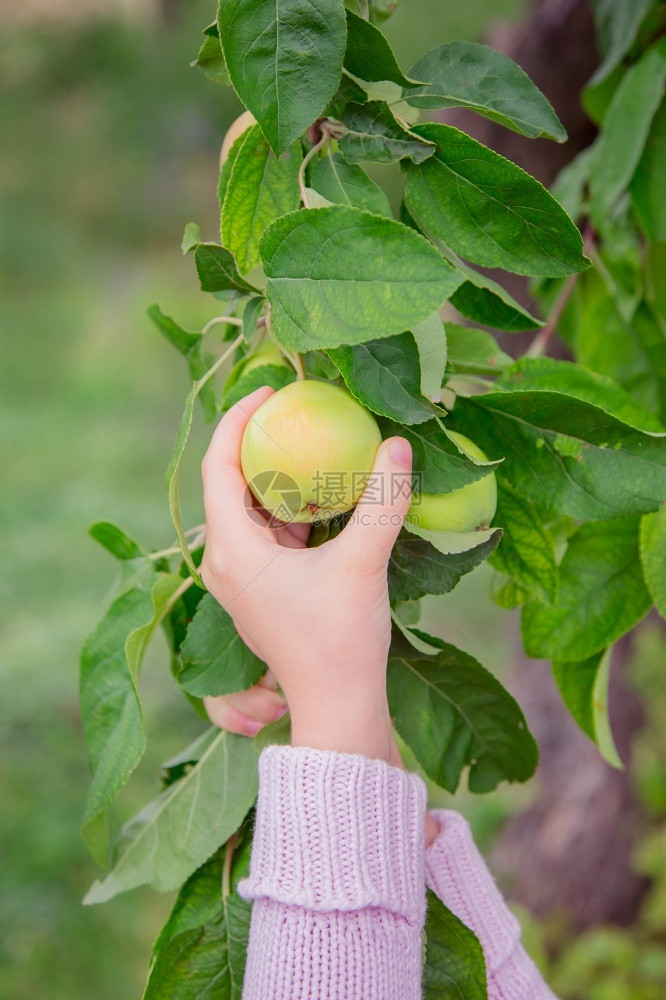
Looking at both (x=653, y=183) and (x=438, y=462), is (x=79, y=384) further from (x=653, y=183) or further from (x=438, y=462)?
(x=438, y=462)

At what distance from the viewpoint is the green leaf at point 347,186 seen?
1.39 feet

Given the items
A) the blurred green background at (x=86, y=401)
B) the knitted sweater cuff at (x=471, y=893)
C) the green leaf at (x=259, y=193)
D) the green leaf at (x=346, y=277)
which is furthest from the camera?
the blurred green background at (x=86, y=401)

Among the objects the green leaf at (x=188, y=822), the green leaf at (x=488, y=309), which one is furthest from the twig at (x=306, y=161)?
the green leaf at (x=188, y=822)

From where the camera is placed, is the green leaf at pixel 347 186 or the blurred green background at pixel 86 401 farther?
the blurred green background at pixel 86 401

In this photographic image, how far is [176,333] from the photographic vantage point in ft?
1.76

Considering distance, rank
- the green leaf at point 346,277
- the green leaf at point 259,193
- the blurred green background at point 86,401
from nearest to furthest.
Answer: the green leaf at point 346,277 < the green leaf at point 259,193 < the blurred green background at point 86,401

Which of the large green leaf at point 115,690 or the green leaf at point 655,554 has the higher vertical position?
the large green leaf at point 115,690

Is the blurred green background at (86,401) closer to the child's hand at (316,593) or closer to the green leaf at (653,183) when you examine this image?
the green leaf at (653,183)

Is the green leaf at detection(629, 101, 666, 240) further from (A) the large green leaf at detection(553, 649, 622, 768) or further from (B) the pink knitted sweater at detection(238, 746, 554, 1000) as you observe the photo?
(B) the pink knitted sweater at detection(238, 746, 554, 1000)

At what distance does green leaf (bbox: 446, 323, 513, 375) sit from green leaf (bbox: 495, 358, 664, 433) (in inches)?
0.4

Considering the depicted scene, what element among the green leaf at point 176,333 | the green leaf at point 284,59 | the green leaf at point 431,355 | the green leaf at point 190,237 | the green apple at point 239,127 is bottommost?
the green leaf at point 431,355

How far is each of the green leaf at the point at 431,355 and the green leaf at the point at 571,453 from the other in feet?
0.19

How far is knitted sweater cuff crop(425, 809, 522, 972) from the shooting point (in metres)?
0.55

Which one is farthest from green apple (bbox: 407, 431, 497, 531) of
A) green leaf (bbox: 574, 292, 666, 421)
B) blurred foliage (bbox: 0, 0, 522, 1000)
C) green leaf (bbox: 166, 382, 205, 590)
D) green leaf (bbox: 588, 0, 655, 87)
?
blurred foliage (bbox: 0, 0, 522, 1000)
